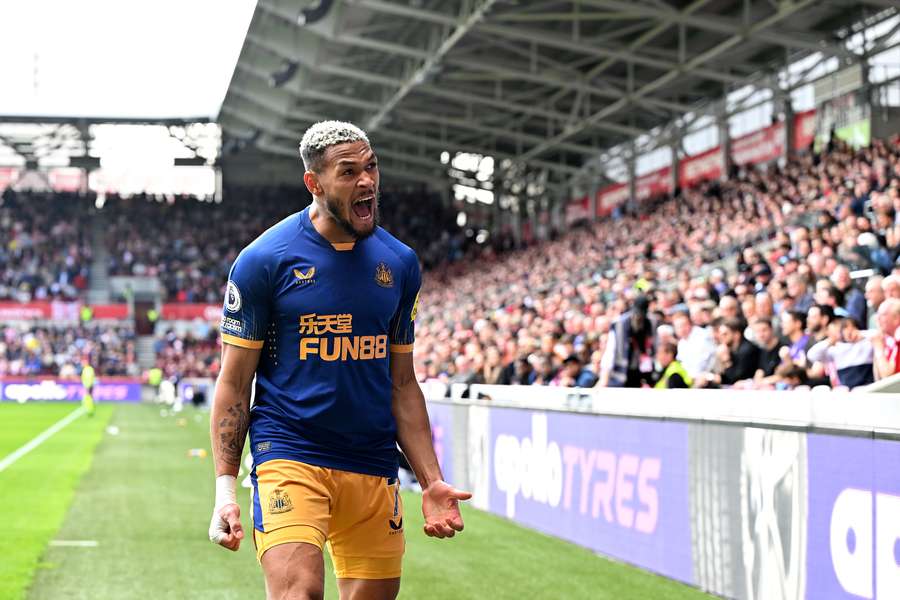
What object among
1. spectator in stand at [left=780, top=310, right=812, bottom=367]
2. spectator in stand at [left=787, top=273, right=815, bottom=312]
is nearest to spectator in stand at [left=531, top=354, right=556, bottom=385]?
spectator in stand at [left=787, top=273, right=815, bottom=312]

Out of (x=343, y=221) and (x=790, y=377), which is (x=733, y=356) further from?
(x=343, y=221)

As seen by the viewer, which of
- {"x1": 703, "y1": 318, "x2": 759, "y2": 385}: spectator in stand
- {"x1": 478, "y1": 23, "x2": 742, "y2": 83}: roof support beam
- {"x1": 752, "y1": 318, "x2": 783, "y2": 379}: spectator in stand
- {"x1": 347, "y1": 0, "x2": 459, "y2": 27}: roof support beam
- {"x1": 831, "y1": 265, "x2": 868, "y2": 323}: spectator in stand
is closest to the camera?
{"x1": 752, "y1": 318, "x2": 783, "y2": 379}: spectator in stand

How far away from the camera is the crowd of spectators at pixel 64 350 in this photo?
5284cm

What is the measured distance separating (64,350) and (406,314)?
170 feet

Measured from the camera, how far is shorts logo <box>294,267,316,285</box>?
4242 millimetres

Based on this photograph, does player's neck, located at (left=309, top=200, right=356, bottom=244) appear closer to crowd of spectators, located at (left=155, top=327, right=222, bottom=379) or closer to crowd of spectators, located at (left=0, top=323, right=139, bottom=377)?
crowd of spectators, located at (left=155, top=327, right=222, bottom=379)

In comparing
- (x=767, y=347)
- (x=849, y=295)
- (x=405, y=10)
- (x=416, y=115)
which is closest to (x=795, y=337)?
(x=767, y=347)

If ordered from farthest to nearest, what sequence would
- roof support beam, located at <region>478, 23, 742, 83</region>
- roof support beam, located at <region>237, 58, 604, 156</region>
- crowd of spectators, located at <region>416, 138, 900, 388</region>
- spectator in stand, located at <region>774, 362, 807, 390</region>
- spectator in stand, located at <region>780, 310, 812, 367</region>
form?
roof support beam, located at <region>237, 58, 604, 156</region>
roof support beam, located at <region>478, 23, 742, 83</region>
spectator in stand, located at <region>780, 310, 812, 367</region>
crowd of spectators, located at <region>416, 138, 900, 388</region>
spectator in stand, located at <region>774, 362, 807, 390</region>

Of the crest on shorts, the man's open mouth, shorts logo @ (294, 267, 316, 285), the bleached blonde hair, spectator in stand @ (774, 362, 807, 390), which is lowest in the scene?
the crest on shorts

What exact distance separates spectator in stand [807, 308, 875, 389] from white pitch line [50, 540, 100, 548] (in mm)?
6225

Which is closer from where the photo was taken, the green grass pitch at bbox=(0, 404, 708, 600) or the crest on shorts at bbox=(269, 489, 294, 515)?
the crest on shorts at bbox=(269, 489, 294, 515)

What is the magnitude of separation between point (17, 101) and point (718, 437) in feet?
186

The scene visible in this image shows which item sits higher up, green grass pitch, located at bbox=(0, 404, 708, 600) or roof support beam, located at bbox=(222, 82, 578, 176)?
roof support beam, located at bbox=(222, 82, 578, 176)

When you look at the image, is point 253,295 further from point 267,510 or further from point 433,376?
point 433,376
